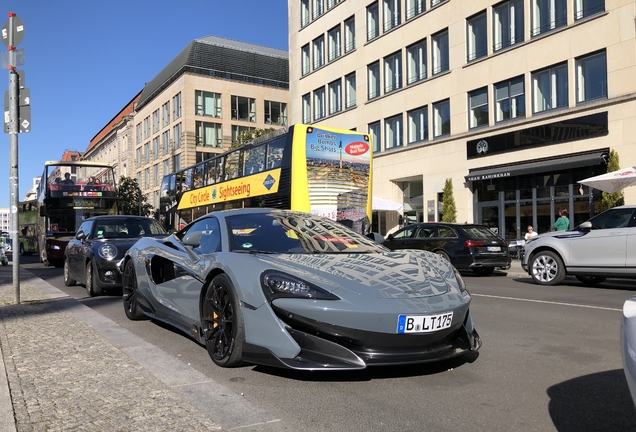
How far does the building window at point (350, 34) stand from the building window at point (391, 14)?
2867 mm

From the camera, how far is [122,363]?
4.71 meters

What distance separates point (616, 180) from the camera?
15086 millimetres

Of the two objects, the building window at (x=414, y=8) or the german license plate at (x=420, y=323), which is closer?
the german license plate at (x=420, y=323)

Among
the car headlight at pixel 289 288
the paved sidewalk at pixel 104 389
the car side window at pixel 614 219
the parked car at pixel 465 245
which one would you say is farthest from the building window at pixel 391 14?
the car headlight at pixel 289 288

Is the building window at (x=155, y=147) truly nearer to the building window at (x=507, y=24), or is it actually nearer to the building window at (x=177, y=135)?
the building window at (x=177, y=135)

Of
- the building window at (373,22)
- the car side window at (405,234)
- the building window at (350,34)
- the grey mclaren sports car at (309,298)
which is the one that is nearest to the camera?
the grey mclaren sports car at (309,298)

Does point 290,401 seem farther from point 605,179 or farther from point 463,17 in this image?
point 463,17

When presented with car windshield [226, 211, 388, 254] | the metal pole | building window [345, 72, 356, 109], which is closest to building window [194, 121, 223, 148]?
building window [345, 72, 356, 109]

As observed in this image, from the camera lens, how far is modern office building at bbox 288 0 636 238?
2059 centimetres

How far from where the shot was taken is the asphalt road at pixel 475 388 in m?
3.39

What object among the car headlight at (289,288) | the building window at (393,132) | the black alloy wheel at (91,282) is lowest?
the black alloy wheel at (91,282)

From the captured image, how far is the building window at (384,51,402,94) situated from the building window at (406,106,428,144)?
196cm

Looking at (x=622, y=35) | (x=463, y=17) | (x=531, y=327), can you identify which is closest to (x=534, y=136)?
(x=622, y=35)

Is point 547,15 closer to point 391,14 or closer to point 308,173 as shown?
point 391,14
